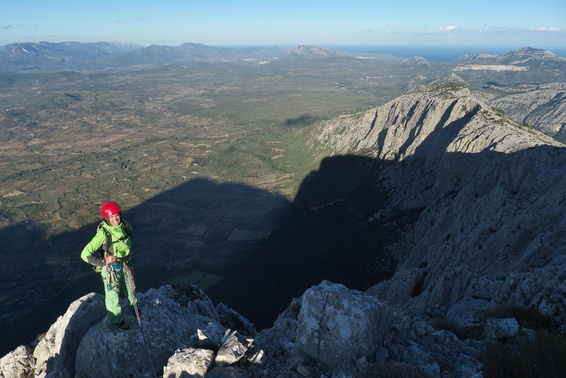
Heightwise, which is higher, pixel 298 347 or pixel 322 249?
pixel 298 347

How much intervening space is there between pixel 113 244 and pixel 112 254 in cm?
42

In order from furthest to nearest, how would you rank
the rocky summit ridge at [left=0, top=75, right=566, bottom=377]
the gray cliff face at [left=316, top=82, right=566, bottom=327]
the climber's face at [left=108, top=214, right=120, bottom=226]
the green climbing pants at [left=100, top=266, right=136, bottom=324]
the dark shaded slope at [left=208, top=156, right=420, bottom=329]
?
the dark shaded slope at [left=208, top=156, right=420, bottom=329] → the gray cliff face at [left=316, top=82, right=566, bottom=327] → the green climbing pants at [left=100, top=266, right=136, bottom=324] → the climber's face at [left=108, top=214, right=120, bottom=226] → the rocky summit ridge at [left=0, top=75, right=566, bottom=377]

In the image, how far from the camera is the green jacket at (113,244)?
12.7 metres

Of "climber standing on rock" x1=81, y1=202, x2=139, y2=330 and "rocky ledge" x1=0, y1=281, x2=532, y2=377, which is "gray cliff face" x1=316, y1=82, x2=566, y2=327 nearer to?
"rocky ledge" x1=0, y1=281, x2=532, y2=377

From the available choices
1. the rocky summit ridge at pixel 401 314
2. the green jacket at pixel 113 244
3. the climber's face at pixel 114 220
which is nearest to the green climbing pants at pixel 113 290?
the green jacket at pixel 113 244

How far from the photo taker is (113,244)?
1316cm

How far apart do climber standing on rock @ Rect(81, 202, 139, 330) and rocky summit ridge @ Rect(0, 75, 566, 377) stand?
3.78ft

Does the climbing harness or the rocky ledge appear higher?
the climbing harness

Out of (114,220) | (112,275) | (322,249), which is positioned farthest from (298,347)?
(322,249)

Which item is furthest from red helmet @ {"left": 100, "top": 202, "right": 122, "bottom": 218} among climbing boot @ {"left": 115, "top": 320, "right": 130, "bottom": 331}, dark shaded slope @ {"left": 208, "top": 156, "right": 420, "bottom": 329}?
dark shaded slope @ {"left": 208, "top": 156, "right": 420, "bottom": 329}

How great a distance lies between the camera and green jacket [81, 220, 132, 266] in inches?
501

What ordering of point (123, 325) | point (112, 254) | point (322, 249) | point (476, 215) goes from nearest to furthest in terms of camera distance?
point (112, 254)
point (123, 325)
point (476, 215)
point (322, 249)

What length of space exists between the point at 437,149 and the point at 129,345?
82.5 metres

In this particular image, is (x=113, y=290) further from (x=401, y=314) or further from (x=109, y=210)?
(x=401, y=314)
